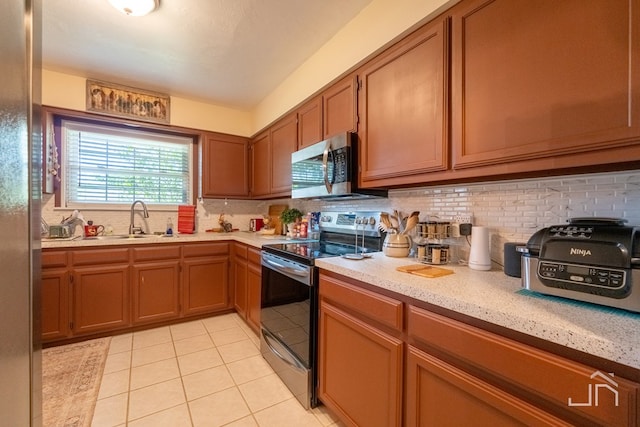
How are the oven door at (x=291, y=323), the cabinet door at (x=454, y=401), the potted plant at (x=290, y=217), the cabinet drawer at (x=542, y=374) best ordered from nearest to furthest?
1. the cabinet drawer at (x=542, y=374)
2. the cabinet door at (x=454, y=401)
3. the oven door at (x=291, y=323)
4. the potted plant at (x=290, y=217)

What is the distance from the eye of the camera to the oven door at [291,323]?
1.60 metres

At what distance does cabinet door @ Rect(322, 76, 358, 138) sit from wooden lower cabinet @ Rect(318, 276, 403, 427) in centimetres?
109

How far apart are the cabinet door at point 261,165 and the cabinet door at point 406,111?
1541 millimetres

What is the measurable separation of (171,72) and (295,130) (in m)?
1.32

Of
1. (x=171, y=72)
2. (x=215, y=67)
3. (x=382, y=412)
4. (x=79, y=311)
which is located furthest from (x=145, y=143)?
(x=382, y=412)

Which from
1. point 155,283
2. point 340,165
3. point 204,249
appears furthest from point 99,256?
point 340,165

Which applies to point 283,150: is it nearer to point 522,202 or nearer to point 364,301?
point 364,301

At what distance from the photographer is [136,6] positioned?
66.7 inches

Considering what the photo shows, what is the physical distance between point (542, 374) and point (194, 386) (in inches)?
75.4

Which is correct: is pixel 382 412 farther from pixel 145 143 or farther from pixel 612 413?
pixel 145 143

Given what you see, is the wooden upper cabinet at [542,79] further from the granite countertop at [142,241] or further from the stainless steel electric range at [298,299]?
the granite countertop at [142,241]

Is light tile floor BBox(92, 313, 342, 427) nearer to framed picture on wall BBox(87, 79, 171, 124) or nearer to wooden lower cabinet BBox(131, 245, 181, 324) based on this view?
wooden lower cabinet BBox(131, 245, 181, 324)

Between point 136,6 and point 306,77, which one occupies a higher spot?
point 136,6

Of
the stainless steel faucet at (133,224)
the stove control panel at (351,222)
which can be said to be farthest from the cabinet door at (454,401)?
the stainless steel faucet at (133,224)
